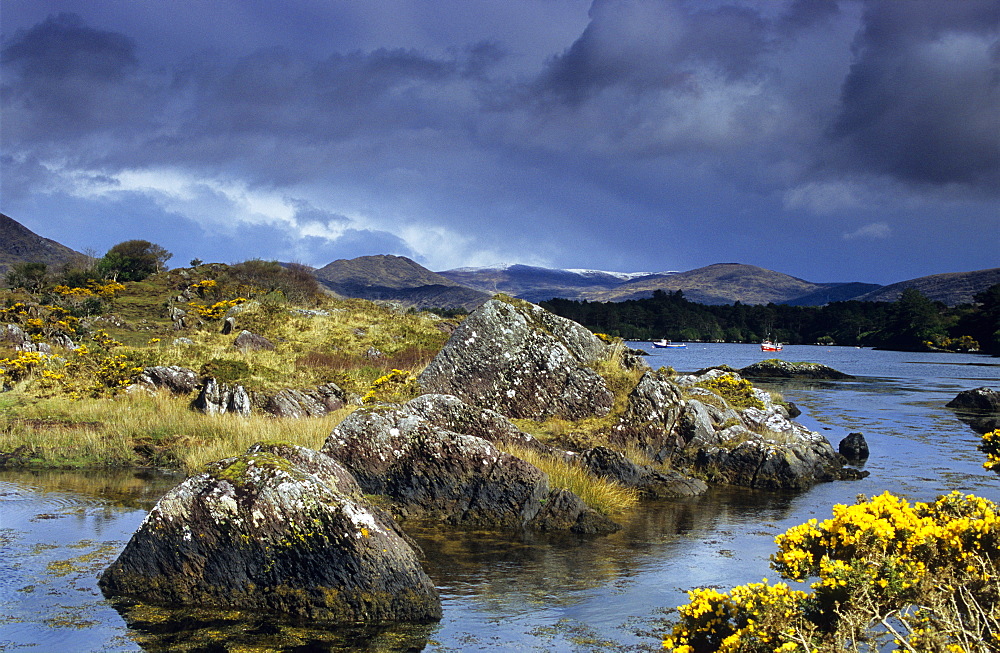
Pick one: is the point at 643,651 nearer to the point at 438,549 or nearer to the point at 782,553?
the point at 782,553

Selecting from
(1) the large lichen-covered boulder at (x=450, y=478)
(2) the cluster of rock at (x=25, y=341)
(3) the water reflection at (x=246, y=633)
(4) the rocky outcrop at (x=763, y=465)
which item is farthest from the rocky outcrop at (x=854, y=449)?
(2) the cluster of rock at (x=25, y=341)

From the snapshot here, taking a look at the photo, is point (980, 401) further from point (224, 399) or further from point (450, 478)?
point (224, 399)

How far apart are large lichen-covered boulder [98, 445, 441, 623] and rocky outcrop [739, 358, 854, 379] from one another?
60.3 m

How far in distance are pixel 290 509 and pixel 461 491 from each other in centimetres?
518

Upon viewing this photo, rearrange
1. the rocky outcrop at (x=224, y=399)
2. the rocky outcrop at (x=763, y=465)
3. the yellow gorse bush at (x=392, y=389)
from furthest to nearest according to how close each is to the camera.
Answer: the yellow gorse bush at (x=392, y=389) < the rocky outcrop at (x=224, y=399) < the rocky outcrop at (x=763, y=465)

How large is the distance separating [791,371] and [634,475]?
55.4m

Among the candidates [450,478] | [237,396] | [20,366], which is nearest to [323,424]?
[450,478]

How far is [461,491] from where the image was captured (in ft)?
47.3

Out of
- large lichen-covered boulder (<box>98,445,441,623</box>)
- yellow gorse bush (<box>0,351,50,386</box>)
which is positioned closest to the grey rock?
yellow gorse bush (<box>0,351,50,386</box>)

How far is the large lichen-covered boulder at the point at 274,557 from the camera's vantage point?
945 cm

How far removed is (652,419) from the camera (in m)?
20.8

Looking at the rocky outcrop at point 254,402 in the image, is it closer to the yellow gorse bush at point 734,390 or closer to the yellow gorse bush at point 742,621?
the yellow gorse bush at point 734,390

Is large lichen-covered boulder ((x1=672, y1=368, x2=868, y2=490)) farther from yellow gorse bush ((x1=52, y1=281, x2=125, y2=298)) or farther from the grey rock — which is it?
yellow gorse bush ((x1=52, y1=281, x2=125, y2=298))

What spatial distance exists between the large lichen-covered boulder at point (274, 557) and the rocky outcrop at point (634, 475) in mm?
8377
